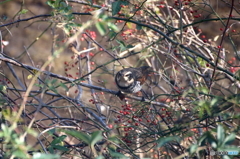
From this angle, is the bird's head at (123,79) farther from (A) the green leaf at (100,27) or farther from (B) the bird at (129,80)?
(A) the green leaf at (100,27)

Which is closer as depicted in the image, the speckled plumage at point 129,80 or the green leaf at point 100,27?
the green leaf at point 100,27

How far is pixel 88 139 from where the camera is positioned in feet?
4.74

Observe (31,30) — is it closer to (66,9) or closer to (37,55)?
(37,55)

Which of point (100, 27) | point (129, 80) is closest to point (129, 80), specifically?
point (129, 80)

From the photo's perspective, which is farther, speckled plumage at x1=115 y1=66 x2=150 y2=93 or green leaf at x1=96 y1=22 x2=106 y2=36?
speckled plumage at x1=115 y1=66 x2=150 y2=93

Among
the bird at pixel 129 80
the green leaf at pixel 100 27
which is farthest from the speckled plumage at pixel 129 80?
the green leaf at pixel 100 27

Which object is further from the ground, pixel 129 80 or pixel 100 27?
pixel 100 27

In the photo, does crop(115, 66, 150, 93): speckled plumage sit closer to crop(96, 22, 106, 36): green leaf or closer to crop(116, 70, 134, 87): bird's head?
crop(116, 70, 134, 87): bird's head

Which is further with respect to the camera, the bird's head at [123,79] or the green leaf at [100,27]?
the bird's head at [123,79]

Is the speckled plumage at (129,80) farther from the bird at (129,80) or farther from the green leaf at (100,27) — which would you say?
the green leaf at (100,27)

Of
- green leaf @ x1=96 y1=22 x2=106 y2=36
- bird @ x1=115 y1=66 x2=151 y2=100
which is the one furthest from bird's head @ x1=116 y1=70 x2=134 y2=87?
green leaf @ x1=96 y1=22 x2=106 y2=36

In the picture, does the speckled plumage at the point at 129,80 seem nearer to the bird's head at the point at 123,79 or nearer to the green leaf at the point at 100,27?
the bird's head at the point at 123,79

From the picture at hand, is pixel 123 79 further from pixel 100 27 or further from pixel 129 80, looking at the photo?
pixel 100 27

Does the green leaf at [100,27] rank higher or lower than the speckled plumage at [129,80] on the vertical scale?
higher
